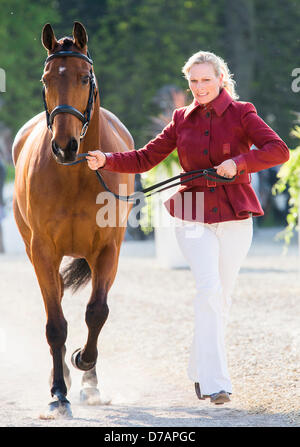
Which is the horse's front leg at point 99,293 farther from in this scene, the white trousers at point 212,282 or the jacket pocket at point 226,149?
the jacket pocket at point 226,149

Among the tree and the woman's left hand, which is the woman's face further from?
the tree

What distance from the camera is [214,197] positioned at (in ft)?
14.3

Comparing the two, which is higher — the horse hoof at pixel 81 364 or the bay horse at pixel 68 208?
the bay horse at pixel 68 208

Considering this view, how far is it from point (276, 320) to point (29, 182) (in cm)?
357

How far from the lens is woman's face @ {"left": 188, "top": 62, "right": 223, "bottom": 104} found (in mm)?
4320

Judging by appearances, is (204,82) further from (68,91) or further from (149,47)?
(149,47)

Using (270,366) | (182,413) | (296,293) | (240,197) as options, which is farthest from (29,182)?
(296,293)

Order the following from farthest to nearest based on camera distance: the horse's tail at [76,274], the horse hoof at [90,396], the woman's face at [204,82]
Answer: the horse's tail at [76,274] < the horse hoof at [90,396] < the woman's face at [204,82]

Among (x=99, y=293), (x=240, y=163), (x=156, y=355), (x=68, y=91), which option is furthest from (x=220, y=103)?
(x=156, y=355)

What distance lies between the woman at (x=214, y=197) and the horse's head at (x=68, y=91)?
0.31 metres

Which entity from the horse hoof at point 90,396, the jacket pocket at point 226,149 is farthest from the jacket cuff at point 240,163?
the horse hoof at point 90,396

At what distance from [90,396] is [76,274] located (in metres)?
1.11

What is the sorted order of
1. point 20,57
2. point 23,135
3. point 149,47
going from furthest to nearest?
point 149,47
point 20,57
point 23,135

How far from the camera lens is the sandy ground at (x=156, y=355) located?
4504 millimetres
